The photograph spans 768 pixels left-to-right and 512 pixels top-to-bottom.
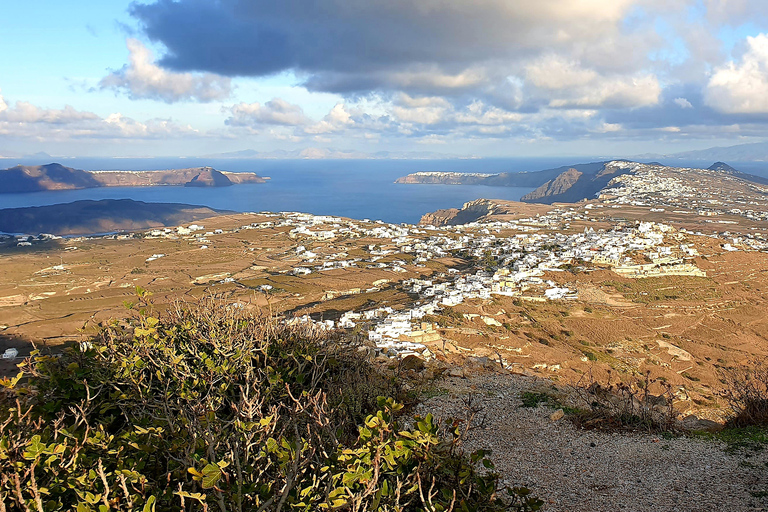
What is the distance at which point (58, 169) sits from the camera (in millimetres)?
150500

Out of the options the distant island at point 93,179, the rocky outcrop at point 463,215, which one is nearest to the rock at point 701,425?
the rocky outcrop at point 463,215

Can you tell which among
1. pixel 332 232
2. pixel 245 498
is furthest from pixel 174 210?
pixel 245 498

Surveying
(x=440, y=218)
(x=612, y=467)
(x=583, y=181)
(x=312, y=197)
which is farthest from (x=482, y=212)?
(x=612, y=467)

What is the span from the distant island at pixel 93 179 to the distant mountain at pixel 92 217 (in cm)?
6471

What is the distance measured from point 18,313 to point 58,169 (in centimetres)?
15236

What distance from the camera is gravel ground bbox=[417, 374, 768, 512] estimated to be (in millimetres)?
4762

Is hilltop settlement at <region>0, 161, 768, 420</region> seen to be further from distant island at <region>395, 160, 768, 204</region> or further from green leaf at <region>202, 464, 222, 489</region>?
distant island at <region>395, 160, 768, 204</region>

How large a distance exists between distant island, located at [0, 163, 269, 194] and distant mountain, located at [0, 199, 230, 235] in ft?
212

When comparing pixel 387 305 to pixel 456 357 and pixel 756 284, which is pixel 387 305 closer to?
pixel 456 357

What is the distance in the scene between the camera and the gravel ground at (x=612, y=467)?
15.6 feet

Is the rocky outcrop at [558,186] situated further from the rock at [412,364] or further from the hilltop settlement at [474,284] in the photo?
the rock at [412,364]

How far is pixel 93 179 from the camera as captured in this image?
156500 millimetres

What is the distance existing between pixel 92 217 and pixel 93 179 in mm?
89504

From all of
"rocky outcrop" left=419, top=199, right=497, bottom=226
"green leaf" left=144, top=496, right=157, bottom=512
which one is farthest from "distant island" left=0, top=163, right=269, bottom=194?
"green leaf" left=144, top=496, right=157, bottom=512
